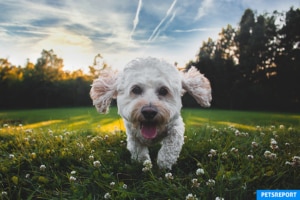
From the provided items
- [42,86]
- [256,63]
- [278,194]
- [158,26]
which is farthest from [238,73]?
[278,194]

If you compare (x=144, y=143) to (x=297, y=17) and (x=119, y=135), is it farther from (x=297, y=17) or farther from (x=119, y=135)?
(x=297, y=17)

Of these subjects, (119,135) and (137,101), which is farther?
(119,135)

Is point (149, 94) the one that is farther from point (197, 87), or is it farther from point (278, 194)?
point (278, 194)

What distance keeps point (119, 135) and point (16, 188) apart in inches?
95.5

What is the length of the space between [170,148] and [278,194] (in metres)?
1.35

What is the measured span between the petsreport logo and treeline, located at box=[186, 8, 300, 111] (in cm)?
1678

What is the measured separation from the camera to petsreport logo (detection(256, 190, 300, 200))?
301 cm

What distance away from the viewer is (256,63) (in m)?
26.6

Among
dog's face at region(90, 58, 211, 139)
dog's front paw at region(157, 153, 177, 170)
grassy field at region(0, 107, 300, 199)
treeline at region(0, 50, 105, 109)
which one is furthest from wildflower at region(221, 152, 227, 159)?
treeline at region(0, 50, 105, 109)

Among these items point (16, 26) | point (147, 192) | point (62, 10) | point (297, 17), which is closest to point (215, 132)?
point (147, 192)

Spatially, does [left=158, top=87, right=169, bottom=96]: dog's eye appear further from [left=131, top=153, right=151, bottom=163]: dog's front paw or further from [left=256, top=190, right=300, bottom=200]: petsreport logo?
[left=256, top=190, right=300, bottom=200]: petsreport logo

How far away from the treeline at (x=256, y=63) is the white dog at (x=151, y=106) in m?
16.3

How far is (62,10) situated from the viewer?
5312mm

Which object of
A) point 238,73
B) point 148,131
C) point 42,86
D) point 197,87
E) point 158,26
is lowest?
point 148,131
